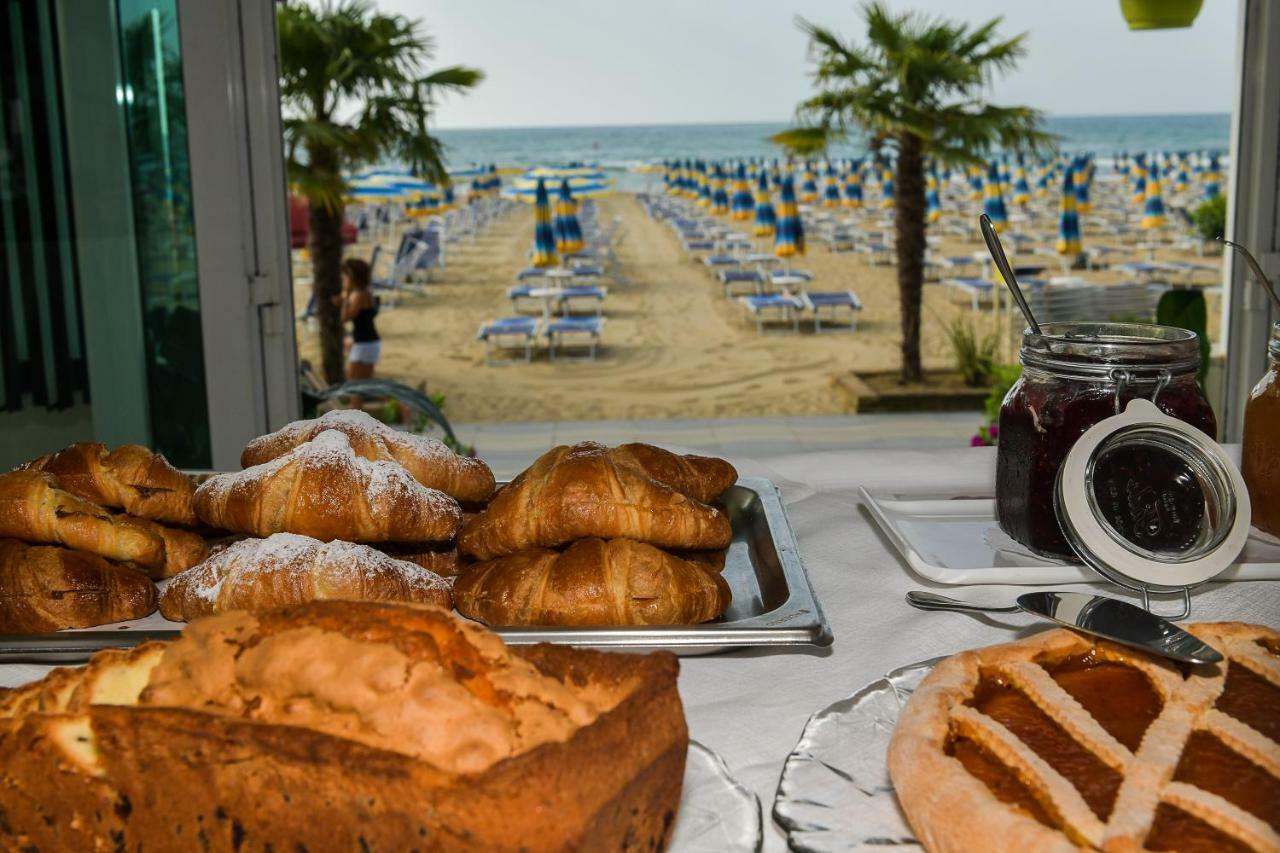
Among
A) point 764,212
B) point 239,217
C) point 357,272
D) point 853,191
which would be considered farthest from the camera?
point 853,191

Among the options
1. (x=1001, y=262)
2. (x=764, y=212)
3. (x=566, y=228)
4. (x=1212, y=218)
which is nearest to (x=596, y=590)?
(x=1001, y=262)

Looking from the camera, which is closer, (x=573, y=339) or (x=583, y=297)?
(x=573, y=339)

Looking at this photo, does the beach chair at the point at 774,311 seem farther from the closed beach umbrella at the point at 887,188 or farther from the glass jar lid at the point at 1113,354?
the glass jar lid at the point at 1113,354

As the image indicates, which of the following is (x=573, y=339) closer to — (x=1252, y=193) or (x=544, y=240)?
(x=544, y=240)

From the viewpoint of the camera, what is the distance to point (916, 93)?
7.52 m

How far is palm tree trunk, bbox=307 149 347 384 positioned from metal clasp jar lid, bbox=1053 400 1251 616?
570cm

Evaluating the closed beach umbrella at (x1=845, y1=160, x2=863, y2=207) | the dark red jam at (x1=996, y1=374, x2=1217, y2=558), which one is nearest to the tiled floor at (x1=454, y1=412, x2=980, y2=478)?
the dark red jam at (x1=996, y1=374, x2=1217, y2=558)

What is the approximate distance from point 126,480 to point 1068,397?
0.79 metres

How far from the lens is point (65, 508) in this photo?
0.92 metres

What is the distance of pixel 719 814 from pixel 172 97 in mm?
2433

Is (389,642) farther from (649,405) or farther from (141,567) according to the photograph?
(649,405)

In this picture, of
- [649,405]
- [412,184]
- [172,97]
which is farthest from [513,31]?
[172,97]

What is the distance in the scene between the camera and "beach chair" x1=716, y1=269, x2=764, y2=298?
14.2 meters

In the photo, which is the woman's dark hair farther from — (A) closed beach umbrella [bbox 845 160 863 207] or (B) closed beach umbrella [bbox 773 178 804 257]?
(A) closed beach umbrella [bbox 845 160 863 207]
